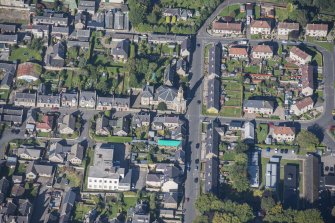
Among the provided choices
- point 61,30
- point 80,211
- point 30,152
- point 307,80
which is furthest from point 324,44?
point 30,152

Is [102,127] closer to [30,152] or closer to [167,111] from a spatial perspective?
[167,111]

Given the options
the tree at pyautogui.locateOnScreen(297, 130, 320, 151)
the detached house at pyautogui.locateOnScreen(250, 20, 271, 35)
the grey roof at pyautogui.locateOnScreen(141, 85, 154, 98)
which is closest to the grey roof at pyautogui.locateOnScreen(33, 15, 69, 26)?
the grey roof at pyautogui.locateOnScreen(141, 85, 154, 98)

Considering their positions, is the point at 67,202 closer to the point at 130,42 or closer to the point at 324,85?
the point at 130,42

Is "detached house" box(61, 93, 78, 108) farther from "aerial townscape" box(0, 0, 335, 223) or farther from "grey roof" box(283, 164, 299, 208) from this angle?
"grey roof" box(283, 164, 299, 208)

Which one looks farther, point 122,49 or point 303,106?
point 122,49

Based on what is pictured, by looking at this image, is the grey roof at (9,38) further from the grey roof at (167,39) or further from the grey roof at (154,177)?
the grey roof at (154,177)

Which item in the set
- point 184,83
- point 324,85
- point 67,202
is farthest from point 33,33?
point 324,85

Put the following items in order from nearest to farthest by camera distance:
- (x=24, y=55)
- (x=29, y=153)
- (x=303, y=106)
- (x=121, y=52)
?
(x=29, y=153), (x=303, y=106), (x=121, y=52), (x=24, y=55)
